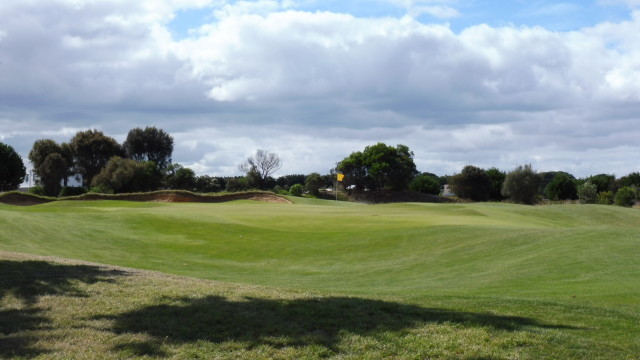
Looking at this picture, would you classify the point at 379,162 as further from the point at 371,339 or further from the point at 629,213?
the point at 371,339

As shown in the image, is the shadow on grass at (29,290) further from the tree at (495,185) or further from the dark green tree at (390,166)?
the tree at (495,185)

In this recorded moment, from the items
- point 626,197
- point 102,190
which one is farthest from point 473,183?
point 102,190

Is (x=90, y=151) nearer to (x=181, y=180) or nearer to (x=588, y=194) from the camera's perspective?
(x=181, y=180)

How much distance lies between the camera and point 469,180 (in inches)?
3885

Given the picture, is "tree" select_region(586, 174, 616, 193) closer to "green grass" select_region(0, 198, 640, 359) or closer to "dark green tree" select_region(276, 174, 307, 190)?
"dark green tree" select_region(276, 174, 307, 190)

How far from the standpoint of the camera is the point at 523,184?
3406 inches

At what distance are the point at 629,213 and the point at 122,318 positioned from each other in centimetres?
4801

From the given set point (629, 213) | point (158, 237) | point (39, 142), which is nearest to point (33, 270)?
point (158, 237)

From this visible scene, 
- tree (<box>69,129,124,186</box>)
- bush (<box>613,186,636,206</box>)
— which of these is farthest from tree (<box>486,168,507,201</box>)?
tree (<box>69,129,124,186</box>)

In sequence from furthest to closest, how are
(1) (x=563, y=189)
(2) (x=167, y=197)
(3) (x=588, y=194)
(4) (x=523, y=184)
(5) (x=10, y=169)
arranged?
(5) (x=10, y=169) → (1) (x=563, y=189) → (4) (x=523, y=184) → (3) (x=588, y=194) → (2) (x=167, y=197)

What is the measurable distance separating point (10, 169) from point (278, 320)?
101 metres

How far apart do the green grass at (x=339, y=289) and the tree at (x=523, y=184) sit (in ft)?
185

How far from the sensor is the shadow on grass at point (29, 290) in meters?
8.00

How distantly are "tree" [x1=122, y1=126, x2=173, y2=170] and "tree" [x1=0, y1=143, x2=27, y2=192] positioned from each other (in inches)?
925
